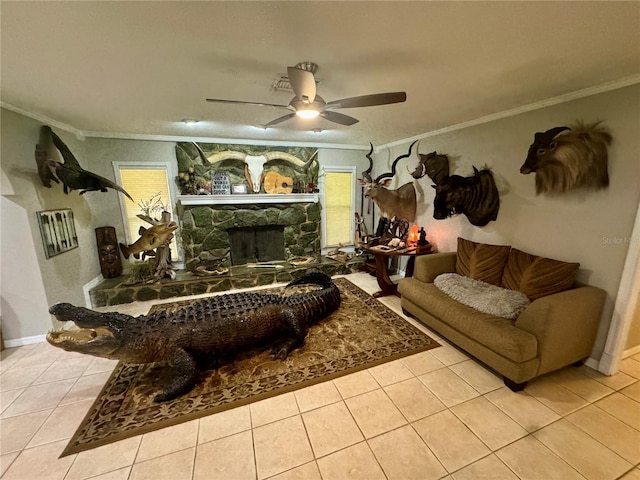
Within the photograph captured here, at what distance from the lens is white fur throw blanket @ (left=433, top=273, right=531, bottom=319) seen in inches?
86.0

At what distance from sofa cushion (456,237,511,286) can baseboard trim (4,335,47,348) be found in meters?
4.80

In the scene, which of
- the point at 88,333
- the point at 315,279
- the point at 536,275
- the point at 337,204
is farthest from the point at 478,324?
the point at 337,204

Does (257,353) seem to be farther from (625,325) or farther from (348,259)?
(625,325)

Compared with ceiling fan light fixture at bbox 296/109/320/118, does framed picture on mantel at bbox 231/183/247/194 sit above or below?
below

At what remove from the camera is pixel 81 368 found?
2.31 metres

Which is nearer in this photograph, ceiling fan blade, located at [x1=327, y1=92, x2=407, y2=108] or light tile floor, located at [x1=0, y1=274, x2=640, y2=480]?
light tile floor, located at [x1=0, y1=274, x2=640, y2=480]

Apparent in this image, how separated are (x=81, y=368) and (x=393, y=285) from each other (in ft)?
11.9

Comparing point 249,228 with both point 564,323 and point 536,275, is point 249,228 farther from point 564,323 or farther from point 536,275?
point 564,323

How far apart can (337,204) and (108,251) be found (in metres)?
3.92

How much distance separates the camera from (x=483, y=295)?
2420 millimetres

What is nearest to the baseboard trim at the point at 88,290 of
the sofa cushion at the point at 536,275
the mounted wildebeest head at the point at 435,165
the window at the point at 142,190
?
the window at the point at 142,190

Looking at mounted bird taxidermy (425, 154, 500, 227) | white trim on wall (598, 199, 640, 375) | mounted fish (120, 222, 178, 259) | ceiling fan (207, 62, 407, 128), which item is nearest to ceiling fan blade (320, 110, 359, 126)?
ceiling fan (207, 62, 407, 128)

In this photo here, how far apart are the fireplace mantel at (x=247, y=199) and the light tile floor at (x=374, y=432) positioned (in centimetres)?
260

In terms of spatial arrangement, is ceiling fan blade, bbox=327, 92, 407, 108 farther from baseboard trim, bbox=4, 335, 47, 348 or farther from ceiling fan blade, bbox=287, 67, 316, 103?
baseboard trim, bbox=4, 335, 47, 348
